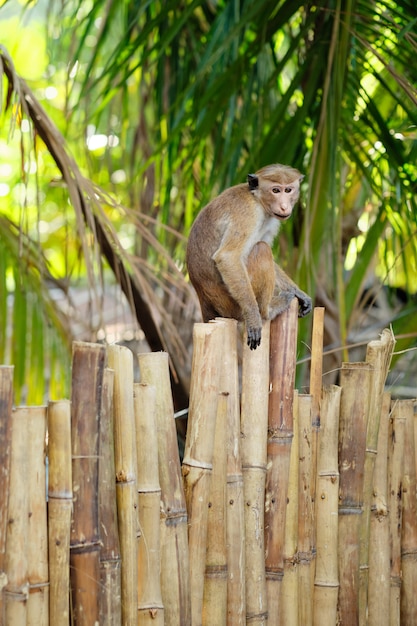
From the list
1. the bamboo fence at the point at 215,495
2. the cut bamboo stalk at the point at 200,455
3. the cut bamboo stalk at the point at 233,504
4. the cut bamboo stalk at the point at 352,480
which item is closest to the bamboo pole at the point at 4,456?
the bamboo fence at the point at 215,495

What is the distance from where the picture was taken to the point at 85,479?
247 cm

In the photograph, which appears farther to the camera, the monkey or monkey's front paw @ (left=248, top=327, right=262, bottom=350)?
the monkey

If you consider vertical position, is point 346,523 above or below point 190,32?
below

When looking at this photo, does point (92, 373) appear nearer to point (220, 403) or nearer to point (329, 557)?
point (220, 403)

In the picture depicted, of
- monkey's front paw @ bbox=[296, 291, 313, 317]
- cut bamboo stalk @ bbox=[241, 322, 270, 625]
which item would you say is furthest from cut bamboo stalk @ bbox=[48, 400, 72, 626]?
monkey's front paw @ bbox=[296, 291, 313, 317]

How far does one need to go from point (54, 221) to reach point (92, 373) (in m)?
9.42

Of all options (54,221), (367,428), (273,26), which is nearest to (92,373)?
(367,428)

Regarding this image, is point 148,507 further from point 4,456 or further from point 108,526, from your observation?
point 4,456

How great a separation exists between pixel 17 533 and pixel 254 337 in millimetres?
1235

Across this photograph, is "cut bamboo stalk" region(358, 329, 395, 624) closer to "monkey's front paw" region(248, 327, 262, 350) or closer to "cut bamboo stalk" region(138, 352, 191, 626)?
"monkey's front paw" region(248, 327, 262, 350)

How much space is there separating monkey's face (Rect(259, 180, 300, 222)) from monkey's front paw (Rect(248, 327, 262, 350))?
83 cm

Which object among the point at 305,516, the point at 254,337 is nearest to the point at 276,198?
the point at 254,337

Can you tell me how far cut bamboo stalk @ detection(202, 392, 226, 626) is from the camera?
2873 mm

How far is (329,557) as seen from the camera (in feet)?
10.5
